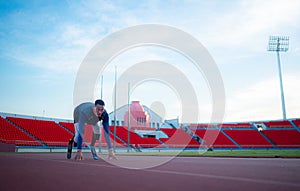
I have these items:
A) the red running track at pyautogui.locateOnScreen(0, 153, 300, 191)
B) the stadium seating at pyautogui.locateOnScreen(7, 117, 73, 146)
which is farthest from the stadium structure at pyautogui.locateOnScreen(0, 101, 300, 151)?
the red running track at pyautogui.locateOnScreen(0, 153, 300, 191)

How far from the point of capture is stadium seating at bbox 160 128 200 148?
4316cm

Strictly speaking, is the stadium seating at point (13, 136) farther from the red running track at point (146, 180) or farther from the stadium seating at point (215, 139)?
the stadium seating at point (215, 139)

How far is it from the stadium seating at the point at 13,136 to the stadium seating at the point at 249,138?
103 ft

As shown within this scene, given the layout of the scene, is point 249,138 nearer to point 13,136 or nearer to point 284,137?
point 284,137

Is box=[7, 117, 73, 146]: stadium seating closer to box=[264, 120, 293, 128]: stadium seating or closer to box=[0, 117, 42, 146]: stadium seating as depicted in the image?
box=[0, 117, 42, 146]: stadium seating

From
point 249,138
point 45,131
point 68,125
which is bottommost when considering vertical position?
point 249,138

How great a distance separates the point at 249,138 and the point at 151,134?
55.8ft

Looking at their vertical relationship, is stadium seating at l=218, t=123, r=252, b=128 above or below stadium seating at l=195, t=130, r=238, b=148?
above

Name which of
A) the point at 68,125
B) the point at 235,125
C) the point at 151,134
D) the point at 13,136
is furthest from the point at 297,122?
the point at 13,136

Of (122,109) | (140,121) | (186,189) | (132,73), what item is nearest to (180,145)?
(140,121)

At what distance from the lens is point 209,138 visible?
47938 mm

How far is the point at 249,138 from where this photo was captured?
152 ft

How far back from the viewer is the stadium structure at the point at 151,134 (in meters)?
28.8

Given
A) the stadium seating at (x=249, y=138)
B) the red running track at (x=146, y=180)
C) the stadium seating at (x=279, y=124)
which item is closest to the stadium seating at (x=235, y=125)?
the stadium seating at (x=249, y=138)
